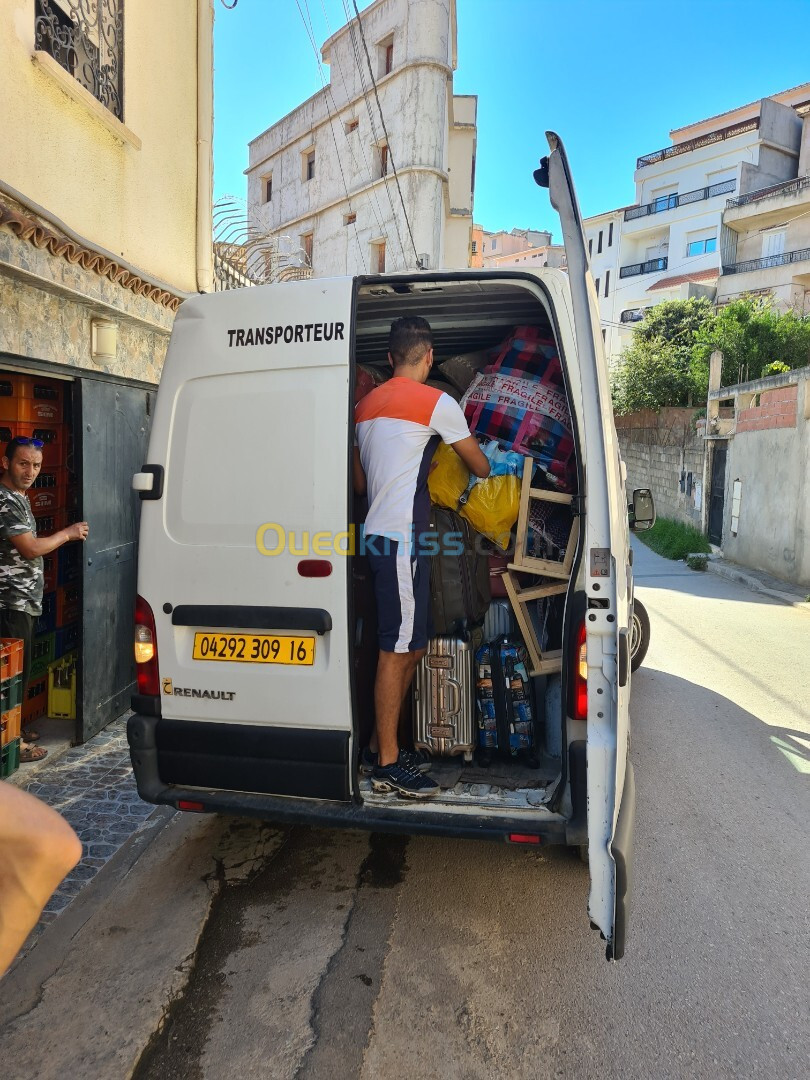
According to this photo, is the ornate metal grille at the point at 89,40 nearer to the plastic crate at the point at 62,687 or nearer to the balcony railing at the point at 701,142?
the plastic crate at the point at 62,687

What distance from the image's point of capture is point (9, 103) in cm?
425

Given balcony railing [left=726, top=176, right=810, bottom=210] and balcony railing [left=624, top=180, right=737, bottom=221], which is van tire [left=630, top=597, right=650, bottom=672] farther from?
balcony railing [left=624, top=180, right=737, bottom=221]

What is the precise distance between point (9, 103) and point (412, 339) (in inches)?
115

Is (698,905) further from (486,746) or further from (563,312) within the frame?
(563,312)

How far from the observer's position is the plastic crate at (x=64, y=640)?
5.49 meters

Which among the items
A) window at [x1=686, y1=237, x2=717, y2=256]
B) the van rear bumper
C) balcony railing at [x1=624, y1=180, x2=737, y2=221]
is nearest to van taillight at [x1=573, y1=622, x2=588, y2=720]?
the van rear bumper

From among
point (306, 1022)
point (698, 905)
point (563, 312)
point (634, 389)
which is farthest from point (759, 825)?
point (634, 389)

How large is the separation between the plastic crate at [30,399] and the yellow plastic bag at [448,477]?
3087mm

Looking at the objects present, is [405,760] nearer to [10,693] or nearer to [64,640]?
[10,693]

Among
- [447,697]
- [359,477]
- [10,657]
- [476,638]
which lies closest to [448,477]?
[359,477]

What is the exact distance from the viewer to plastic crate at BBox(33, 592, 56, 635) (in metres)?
5.36

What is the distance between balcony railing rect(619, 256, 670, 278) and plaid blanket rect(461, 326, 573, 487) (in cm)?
4474

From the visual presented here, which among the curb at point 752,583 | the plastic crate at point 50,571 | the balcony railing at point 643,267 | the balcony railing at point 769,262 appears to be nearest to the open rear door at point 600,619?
the plastic crate at point 50,571

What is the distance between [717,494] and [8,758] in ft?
48.9
